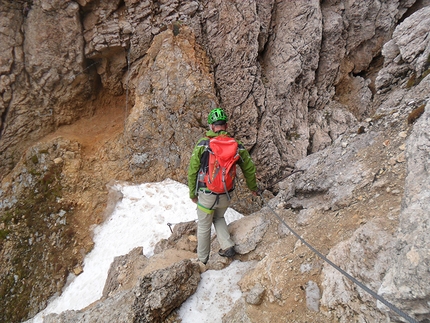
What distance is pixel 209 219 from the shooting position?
644cm

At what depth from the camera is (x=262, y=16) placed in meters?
15.2

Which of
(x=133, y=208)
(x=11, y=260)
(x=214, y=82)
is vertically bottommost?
(x=11, y=260)

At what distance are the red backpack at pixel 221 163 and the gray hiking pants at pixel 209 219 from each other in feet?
1.04

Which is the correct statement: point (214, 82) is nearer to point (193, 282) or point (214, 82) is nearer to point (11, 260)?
point (193, 282)

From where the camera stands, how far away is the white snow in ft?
20.5

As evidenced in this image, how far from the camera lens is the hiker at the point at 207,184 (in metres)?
5.93

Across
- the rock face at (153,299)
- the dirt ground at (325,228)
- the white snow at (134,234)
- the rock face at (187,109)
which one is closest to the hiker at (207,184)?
the rock face at (187,109)

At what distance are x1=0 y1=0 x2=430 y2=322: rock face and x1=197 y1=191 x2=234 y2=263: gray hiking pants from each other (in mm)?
523

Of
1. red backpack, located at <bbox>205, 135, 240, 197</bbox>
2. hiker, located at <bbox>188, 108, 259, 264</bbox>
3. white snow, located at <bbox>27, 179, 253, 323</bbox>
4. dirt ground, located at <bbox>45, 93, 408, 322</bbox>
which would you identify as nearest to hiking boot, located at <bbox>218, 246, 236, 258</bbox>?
hiker, located at <bbox>188, 108, 259, 264</bbox>

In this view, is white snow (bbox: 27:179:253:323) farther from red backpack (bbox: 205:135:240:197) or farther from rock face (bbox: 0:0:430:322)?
red backpack (bbox: 205:135:240:197)

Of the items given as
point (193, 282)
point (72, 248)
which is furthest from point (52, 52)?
point (193, 282)

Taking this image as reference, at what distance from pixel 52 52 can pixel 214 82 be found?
28.2ft

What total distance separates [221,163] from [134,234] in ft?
22.1

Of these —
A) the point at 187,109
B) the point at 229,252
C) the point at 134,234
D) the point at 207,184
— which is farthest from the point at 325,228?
the point at 187,109
